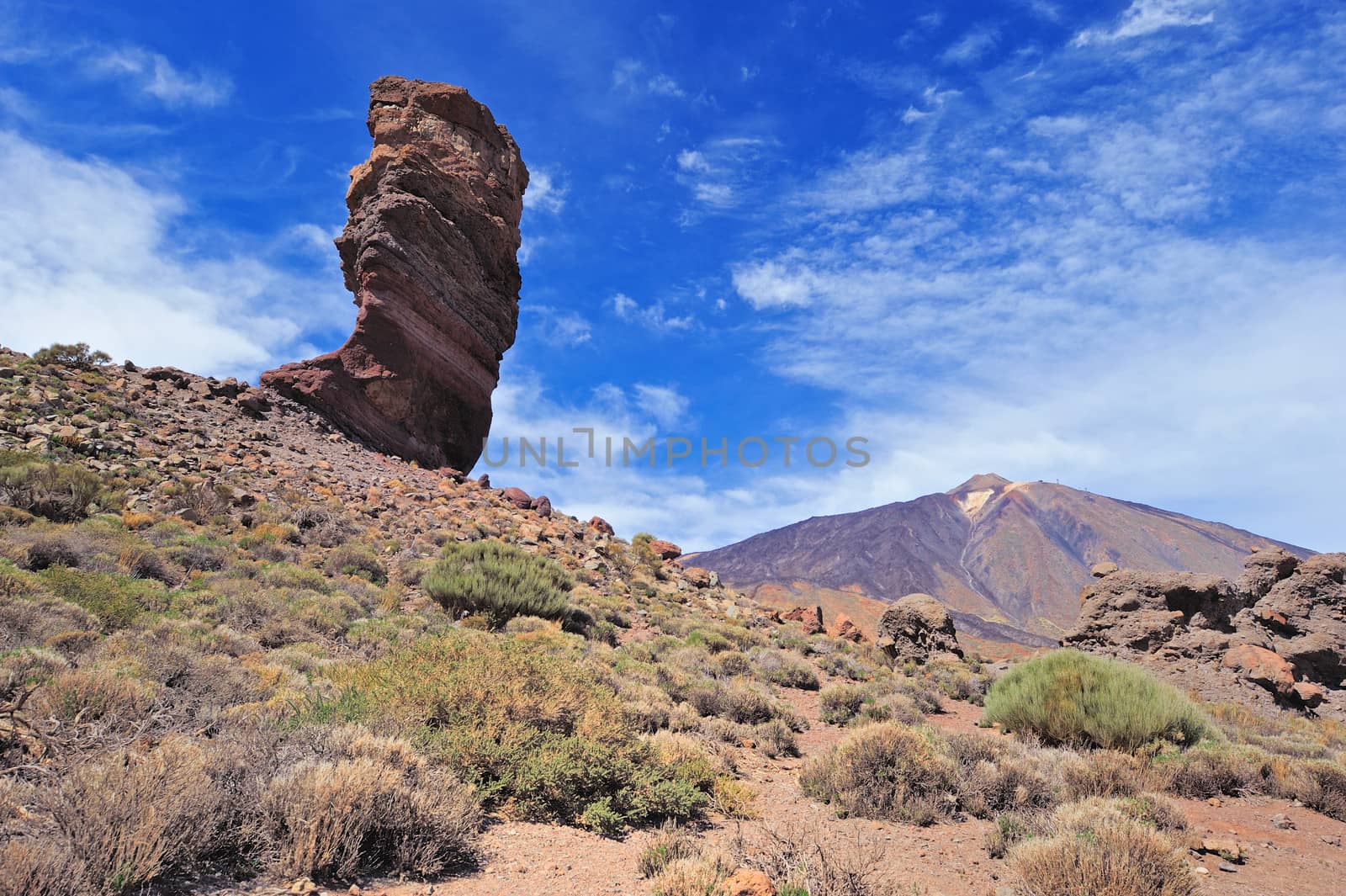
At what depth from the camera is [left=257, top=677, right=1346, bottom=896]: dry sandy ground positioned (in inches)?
154

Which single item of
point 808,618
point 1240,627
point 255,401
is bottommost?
point 808,618

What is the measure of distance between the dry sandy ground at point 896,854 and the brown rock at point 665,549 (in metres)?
16.6

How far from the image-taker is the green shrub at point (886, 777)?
5.79m

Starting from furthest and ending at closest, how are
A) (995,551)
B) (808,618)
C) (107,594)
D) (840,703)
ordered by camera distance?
(995,551)
(808,618)
(840,703)
(107,594)

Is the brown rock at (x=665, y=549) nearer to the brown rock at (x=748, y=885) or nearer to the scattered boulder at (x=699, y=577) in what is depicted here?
the scattered boulder at (x=699, y=577)

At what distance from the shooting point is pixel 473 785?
15.9 ft

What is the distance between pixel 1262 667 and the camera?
1295 centimetres

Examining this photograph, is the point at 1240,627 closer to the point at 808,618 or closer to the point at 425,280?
the point at 808,618

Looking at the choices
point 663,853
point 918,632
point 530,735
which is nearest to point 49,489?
point 530,735

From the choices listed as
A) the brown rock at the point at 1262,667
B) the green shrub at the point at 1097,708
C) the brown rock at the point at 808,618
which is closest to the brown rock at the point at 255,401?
the brown rock at the point at 808,618

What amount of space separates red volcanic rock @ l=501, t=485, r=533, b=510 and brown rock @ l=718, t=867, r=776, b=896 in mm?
20220

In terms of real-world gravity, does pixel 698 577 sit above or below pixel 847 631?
above

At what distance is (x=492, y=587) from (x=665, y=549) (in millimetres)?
11180

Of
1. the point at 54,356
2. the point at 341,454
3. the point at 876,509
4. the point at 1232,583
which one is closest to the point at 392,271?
the point at 341,454
